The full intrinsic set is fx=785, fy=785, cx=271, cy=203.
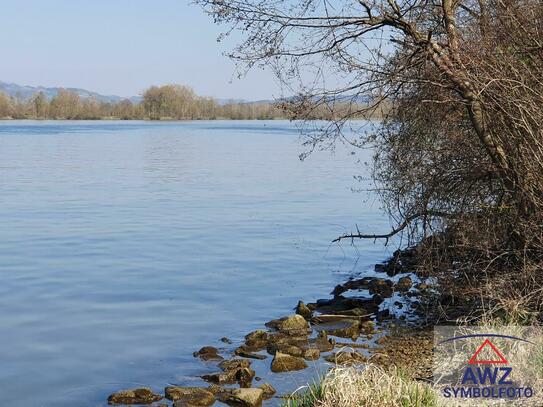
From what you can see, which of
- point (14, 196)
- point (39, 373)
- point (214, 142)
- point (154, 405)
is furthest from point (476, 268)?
point (214, 142)

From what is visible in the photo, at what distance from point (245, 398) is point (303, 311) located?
4.70m

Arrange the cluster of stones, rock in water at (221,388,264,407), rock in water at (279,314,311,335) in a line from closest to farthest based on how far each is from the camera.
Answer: rock in water at (221,388,264,407)
the cluster of stones
rock in water at (279,314,311,335)

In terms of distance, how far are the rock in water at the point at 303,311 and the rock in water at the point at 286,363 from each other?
2788mm

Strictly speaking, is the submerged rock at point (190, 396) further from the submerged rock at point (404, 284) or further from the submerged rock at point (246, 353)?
the submerged rock at point (404, 284)

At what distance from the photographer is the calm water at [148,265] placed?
38.0 ft

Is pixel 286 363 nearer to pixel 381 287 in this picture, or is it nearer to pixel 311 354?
pixel 311 354

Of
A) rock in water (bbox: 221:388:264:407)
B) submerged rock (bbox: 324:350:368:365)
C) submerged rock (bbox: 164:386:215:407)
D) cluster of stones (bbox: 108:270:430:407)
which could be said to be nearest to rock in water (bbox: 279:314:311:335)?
cluster of stones (bbox: 108:270:430:407)

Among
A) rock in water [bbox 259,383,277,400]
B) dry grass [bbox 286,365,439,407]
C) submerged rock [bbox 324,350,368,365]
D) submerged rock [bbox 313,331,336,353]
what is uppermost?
dry grass [bbox 286,365,439,407]

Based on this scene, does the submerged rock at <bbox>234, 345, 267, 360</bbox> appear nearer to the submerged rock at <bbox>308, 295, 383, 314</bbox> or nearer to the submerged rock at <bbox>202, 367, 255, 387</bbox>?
the submerged rock at <bbox>202, 367, 255, 387</bbox>

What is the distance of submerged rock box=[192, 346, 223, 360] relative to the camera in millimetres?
11617

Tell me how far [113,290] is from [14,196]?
1506 centimetres

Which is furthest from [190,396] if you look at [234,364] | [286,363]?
[286,363]

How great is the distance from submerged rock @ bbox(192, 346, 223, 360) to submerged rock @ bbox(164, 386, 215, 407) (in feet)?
5.08

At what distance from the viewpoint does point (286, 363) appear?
35.2 ft
